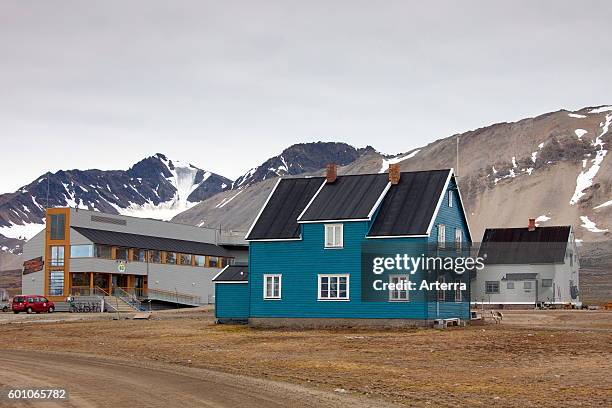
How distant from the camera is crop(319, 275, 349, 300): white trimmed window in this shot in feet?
168

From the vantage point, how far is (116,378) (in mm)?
22750

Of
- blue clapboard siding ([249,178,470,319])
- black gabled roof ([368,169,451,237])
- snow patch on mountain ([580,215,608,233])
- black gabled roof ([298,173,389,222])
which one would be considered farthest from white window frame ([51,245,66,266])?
snow patch on mountain ([580,215,608,233])

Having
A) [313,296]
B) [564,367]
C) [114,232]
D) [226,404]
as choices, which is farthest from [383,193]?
[114,232]

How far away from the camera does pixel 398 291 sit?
1953 inches

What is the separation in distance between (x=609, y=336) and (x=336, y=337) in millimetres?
12489

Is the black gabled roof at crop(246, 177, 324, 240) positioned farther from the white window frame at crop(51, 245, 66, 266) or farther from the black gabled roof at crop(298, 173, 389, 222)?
the white window frame at crop(51, 245, 66, 266)

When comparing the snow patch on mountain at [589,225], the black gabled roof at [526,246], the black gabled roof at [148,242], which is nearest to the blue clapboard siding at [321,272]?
the black gabled roof at [148,242]

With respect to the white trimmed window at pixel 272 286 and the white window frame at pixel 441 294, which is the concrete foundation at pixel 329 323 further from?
the white window frame at pixel 441 294

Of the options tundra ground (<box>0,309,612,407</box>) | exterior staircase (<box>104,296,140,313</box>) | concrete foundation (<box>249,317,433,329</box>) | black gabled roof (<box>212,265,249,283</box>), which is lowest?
tundra ground (<box>0,309,612,407</box>)

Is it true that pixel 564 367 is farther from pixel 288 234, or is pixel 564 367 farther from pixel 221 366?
pixel 288 234

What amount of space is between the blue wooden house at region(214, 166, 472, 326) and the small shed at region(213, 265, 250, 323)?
0.06 m

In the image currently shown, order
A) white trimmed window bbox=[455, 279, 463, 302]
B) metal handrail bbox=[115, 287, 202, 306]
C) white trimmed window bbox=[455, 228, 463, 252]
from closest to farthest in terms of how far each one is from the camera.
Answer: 1. white trimmed window bbox=[455, 279, 463, 302]
2. white trimmed window bbox=[455, 228, 463, 252]
3. metal handrail bbox=[115, 287, 202, 306]

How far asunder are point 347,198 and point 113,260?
4143 centimetres

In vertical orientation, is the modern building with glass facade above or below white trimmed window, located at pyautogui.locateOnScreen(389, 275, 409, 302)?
above
